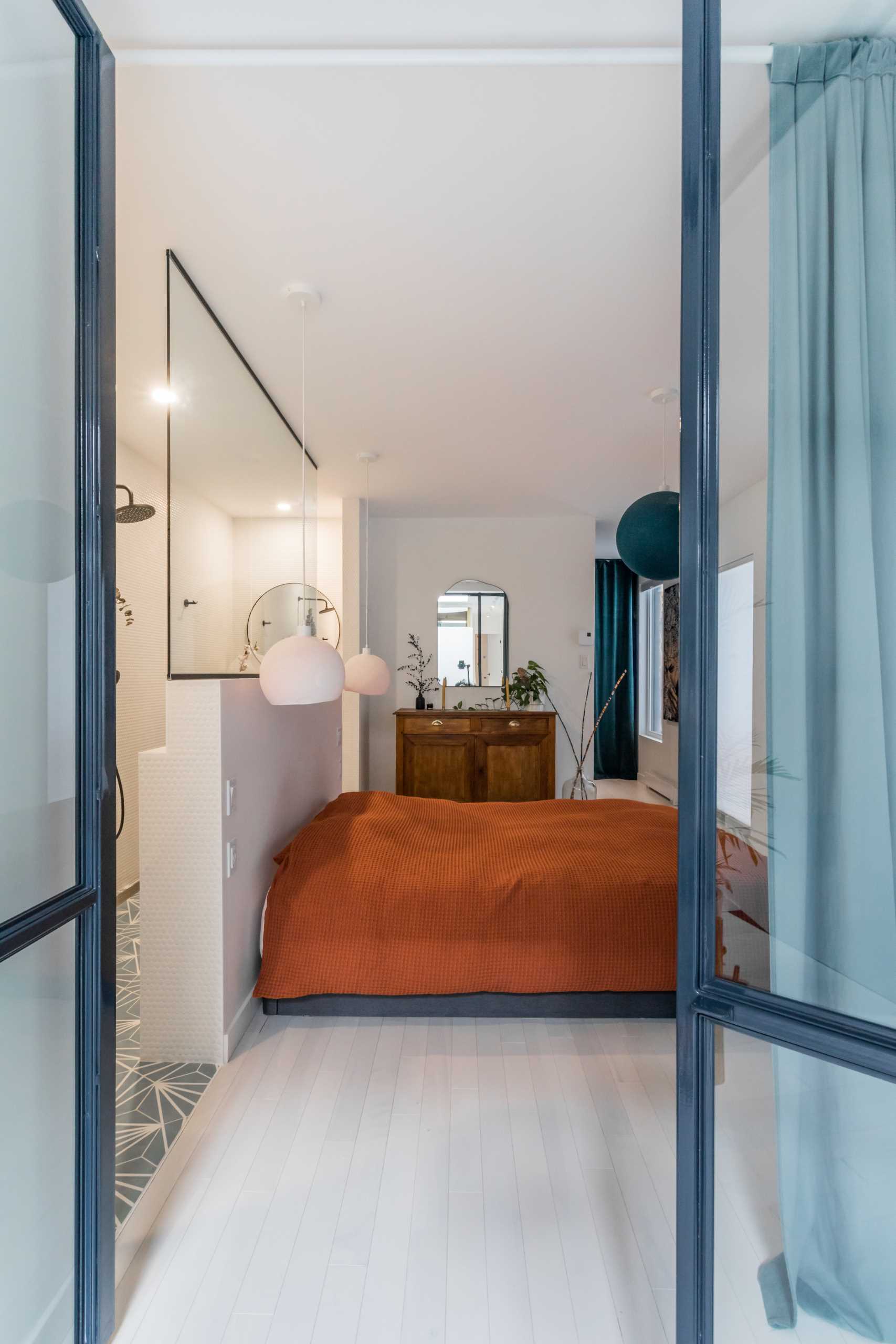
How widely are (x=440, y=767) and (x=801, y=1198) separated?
4565 millimetres

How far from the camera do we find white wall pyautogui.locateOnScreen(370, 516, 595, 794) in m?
5.99

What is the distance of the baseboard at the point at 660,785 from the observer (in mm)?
6602

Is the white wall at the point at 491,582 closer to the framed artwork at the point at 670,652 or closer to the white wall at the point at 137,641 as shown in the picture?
the framed artwork at the point at 670,652

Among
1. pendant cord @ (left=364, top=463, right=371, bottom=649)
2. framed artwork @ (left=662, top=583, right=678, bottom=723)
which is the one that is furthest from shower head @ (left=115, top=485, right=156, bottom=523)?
framed artwork @ (left=662, top=583, right=678, bottom=723)

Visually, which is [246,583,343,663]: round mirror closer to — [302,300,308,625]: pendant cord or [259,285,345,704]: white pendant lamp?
[302,300,308,625]: pendant cord

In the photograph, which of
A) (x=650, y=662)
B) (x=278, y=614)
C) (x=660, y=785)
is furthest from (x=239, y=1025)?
(x=650, y=662)

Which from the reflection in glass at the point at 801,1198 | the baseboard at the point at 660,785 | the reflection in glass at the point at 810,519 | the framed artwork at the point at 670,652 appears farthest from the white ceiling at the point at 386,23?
the baseboard at the point at 660,785

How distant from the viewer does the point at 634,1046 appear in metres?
2.38

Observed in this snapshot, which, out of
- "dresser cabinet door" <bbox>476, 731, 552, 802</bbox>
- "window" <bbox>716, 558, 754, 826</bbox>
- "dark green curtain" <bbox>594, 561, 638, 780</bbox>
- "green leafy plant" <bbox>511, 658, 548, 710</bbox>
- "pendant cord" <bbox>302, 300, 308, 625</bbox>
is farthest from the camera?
"dark green curtain" <bbox>594, 561, 638, 780</bbox>

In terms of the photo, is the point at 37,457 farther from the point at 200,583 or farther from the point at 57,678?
the point at 200,583

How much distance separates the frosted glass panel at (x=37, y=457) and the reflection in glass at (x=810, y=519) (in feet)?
3.54

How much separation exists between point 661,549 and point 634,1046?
164 cm

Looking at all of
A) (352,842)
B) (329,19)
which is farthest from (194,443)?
(352,842)

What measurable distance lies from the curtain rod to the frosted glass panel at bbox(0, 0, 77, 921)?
10.5 inches
